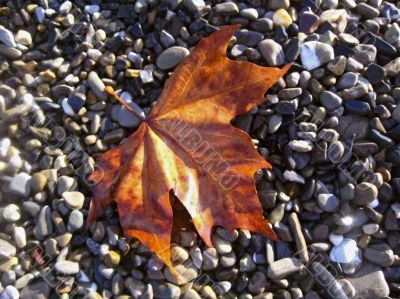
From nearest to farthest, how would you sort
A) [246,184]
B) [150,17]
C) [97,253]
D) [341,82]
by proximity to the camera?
[246,184]
[97,253]
[341,82]
[150,17]

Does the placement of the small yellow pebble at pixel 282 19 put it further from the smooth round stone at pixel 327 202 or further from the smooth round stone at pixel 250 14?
the smooth round stone at pixel 327 202

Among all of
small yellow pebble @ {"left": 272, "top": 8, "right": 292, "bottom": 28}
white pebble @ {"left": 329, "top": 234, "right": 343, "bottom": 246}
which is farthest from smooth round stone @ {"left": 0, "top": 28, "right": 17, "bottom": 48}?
white pebble @ {"left": 329, "top": 234, "right": 343, "bottom": 246}

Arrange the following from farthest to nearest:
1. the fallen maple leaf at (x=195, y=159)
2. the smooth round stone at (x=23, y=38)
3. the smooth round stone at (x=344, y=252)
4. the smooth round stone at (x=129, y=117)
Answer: the smooth round stone at (x=23, y=38) → the smooth round stone at (x=129, y=117) → the smooth round stone at (x=344, y=252) → the fallen maple leaf at (x=195, y=159)

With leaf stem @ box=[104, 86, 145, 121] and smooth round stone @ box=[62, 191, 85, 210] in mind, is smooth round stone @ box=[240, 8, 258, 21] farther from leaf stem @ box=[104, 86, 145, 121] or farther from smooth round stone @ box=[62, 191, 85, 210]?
smooth round stone @ box=[62, 191, 85, 210]

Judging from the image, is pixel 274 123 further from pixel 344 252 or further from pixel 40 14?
pixel 40 14

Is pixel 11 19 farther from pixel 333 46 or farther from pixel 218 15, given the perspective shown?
pixel 333 46

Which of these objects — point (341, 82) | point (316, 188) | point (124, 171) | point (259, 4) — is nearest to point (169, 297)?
point (124, 171)

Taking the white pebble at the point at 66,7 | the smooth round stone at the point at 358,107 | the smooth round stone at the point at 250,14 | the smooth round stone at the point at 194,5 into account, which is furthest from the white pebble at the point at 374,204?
the white pebble at the point at 66,7
